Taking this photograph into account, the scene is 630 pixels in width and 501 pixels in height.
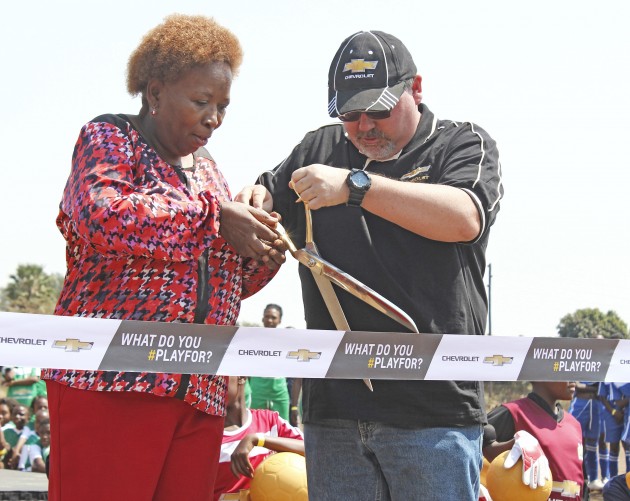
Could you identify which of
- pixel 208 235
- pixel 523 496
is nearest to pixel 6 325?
pixel 208 235

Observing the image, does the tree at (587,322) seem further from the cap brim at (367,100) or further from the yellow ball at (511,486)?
the cap brim at (367,100)

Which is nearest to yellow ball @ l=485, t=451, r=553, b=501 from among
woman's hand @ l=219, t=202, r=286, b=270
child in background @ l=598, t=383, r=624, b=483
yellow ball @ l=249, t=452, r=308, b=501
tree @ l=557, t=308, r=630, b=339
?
yellow ball @ l=249, t=452, r=308, b=501

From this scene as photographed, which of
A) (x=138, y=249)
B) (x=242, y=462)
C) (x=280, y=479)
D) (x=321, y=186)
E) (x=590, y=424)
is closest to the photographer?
(x=138, y=249)

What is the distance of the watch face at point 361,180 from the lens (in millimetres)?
2879

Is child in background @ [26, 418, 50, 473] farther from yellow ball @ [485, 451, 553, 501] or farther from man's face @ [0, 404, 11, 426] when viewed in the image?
yellow ball @ [485, 451, 553, 501]

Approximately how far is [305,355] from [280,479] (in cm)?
194

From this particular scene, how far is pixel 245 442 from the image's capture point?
5.28 metres

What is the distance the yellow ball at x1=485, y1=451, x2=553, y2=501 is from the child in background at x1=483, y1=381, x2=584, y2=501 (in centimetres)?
73

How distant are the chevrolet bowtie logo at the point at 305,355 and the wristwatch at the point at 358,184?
55 cm

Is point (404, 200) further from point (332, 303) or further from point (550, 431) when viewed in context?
point (550, 431)

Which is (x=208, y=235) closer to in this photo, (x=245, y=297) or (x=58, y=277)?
(x=245, y=297)

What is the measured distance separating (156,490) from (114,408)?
31 cm

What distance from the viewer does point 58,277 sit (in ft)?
198

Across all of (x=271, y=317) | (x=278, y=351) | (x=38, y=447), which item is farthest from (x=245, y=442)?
(x=38, y=447)
